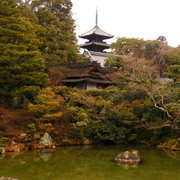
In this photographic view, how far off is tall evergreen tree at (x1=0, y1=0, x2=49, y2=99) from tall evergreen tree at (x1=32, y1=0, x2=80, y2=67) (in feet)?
15.5

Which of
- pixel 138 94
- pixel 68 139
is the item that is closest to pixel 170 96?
pixel 138 94

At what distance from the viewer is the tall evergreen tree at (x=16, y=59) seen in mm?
14805

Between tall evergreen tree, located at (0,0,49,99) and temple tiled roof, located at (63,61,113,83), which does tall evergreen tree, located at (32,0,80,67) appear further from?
tall evergreen tree, located at (0,0,49,99)

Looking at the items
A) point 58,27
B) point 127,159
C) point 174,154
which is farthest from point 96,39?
point 127,159

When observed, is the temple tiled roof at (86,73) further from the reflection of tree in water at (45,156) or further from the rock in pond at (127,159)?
the rock in pond at (127,159)

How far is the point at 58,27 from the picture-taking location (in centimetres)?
2341

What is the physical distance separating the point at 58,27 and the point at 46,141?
12.6 m

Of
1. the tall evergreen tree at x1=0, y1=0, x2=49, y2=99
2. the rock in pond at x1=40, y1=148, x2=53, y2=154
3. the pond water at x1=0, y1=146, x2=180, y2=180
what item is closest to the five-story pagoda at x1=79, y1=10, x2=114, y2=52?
the tall evergreen tree at x1=0, y1=0, x2=49, y2=99

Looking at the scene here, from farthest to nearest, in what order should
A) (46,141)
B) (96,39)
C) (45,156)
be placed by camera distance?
(96,39) → (46,141) → (45,156)

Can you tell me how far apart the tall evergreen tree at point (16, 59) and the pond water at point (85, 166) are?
4.47m

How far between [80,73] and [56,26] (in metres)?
5.17

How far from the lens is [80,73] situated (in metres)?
21.6

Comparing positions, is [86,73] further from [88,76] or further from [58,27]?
[58,27]

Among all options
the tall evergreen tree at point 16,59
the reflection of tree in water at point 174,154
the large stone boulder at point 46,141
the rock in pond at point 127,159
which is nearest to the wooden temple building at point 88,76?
the tall evergreen tree at point 16,59
